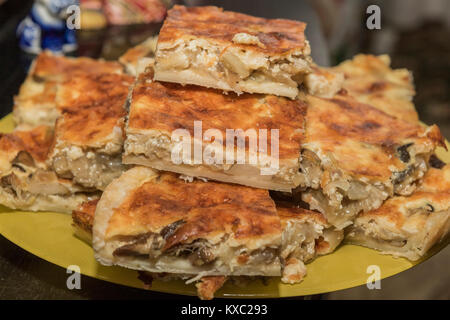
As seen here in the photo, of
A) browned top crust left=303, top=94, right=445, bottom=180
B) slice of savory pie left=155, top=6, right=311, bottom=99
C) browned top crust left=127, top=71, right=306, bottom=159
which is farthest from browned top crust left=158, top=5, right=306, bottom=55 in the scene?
browned top crust left=303, top=94, right=445, bottom=180

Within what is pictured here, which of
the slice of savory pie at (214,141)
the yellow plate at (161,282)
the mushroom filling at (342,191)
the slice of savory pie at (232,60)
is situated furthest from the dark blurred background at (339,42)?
the slice of savory pie at (232,60)

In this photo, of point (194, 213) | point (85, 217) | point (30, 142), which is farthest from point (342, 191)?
point (30, 142)

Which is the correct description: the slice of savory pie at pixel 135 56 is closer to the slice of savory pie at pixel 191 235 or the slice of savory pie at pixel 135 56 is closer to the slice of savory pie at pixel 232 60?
the slice of savory pie at pixel 232 60

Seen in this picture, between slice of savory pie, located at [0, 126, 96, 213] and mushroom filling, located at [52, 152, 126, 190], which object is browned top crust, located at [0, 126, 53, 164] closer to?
slice of savory pie, located at [0, 126, 96, 213]

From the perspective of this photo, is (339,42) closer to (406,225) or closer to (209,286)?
(406,225)

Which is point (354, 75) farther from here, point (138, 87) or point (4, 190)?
point (4, 190)

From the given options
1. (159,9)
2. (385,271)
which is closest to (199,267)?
(385,271)

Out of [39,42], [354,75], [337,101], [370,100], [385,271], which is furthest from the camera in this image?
[39,42]
